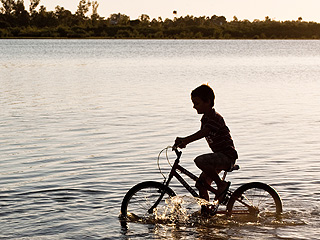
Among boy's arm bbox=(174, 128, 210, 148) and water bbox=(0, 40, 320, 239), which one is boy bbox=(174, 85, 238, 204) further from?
water bbox=(0, 40, 320, 239)

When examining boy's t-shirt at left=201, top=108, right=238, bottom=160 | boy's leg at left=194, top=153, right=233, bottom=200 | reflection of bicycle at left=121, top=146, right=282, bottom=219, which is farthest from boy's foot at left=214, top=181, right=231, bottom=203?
boy's t-shirt at left=201, top=108, right=238, bottom=160

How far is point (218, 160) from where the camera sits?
9.05 meters

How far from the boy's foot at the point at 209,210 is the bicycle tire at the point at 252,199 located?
182 mm

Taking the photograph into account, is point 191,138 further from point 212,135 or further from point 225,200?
point 225,200

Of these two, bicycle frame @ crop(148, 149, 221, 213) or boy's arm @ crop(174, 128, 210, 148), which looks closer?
boy's arm @ crop(174, 128, 210, 148)

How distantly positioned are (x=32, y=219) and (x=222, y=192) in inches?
109

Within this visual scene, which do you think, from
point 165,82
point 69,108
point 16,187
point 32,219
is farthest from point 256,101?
point 32,219

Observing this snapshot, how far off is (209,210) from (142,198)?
0.90 metres

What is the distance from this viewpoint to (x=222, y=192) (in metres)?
9.31

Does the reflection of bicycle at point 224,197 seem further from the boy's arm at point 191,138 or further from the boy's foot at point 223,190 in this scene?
the boy's arm at point 191,138

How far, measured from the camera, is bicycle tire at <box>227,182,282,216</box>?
927cm

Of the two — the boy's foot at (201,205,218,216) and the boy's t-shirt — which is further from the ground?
the boy's t-shirt

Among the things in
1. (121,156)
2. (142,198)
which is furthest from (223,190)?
(121,156)

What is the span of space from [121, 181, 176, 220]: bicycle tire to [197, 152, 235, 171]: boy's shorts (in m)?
0.67
